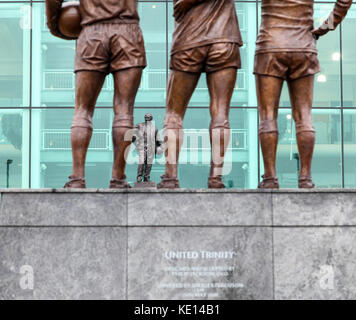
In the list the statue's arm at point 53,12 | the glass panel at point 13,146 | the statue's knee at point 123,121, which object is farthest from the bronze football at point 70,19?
the glass panel at point 13,146

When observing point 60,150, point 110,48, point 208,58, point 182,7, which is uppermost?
point 182,7

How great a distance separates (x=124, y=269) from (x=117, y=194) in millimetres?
1050

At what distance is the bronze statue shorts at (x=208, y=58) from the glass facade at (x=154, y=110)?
1349 cm

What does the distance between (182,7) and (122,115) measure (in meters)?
1.81

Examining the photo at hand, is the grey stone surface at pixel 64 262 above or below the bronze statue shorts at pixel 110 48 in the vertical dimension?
below

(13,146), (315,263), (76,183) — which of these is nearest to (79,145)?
(76,183)

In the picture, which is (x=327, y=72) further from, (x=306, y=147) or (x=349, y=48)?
(x=306, y=147)

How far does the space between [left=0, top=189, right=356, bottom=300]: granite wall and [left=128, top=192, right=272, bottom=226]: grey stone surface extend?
0.5 inches

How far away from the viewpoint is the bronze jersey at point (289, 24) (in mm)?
14133

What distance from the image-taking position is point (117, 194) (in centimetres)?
1353

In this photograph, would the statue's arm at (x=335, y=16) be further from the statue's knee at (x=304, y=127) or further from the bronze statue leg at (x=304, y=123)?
the statue's knee at (x=304, y=127)

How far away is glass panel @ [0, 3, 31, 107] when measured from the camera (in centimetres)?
2939

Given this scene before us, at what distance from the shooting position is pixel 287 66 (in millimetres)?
14203

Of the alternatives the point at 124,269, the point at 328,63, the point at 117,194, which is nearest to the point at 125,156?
the point at 117,194
